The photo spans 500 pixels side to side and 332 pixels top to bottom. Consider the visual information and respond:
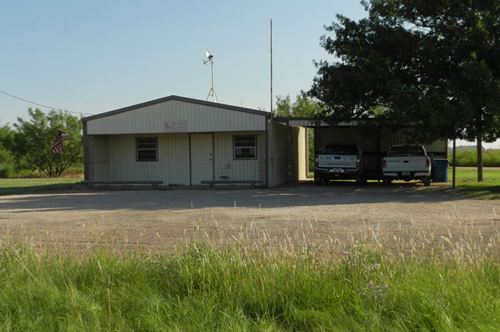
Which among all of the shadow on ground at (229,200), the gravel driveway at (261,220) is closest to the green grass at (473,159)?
the shadow on ground at (229,200)

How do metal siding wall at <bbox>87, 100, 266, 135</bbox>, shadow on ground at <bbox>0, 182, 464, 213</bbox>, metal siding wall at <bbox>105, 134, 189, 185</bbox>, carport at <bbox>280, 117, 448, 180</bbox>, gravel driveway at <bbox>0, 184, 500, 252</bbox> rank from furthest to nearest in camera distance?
carport at <bbox>280, 117, 448, 180</bbox> → metal siding wall at <bbox>105, 134, 189, 185</bbox> → metal siding wall at <bbox>87, 100, 266, 135</bbox> → shadow on ground at <bbox>0, 182, 464, 213</bbox> → gravel driveway at <bbox>0, 184, 500, 252</bbox>

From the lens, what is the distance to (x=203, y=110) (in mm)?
24344

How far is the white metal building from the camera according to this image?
2406 cm

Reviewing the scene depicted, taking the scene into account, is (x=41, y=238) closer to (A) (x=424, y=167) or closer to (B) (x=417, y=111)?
(B) (x=417, y=111)

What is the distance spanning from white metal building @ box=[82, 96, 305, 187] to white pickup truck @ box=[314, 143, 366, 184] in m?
2.06

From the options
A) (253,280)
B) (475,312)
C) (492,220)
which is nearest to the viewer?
(475,312)

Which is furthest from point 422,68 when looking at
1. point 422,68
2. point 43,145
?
point 43,145

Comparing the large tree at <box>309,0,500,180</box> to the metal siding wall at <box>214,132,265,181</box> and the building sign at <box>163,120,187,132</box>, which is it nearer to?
the metal siding wall at <box>214,132,265,181</box>

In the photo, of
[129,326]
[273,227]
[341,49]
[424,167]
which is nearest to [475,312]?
[129,326]

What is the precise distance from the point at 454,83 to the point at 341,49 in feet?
15.6

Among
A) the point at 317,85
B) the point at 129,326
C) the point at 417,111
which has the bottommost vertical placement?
the point at 129,326

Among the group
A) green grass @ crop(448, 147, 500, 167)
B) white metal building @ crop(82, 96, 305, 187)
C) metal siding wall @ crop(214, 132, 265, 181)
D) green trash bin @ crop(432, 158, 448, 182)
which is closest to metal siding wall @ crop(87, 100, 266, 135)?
white metal building @ crop(82, 96, 305, 187)

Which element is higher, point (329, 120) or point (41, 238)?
point (329, 120)

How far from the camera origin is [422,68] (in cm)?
2059
